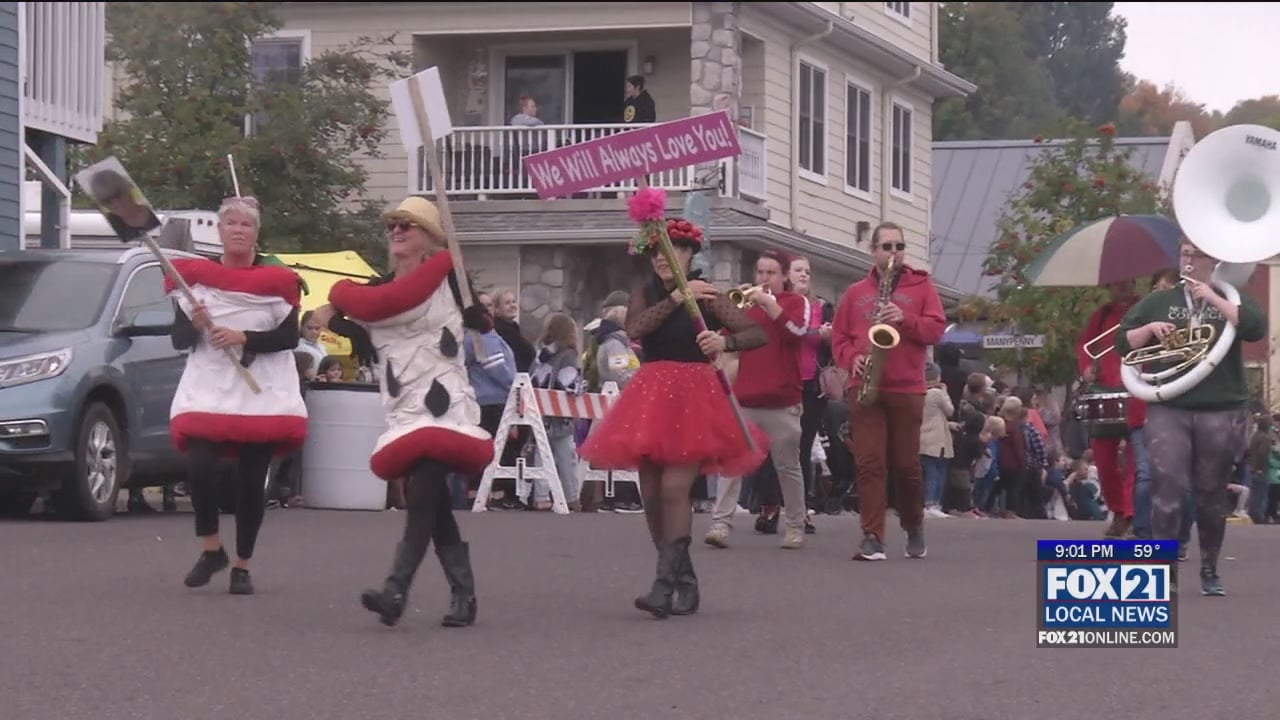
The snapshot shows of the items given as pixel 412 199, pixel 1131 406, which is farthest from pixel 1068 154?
pixel 412 199

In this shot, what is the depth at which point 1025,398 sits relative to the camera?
91.0 ft

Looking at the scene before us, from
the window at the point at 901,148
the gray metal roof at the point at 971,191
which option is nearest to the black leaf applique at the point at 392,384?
the window at the point at 901,148

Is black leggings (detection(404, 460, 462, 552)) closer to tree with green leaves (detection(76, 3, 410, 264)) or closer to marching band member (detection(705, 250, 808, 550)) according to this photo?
marching band member (detection(705, 250, 808, 550))

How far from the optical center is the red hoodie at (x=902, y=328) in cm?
1398

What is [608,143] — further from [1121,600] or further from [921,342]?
[1121,600]

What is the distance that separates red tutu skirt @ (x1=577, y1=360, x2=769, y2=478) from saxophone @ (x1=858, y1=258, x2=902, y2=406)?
2849mm

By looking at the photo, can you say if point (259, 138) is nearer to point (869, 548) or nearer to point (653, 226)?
point (869, 548)

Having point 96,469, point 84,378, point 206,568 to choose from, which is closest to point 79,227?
point 96,469

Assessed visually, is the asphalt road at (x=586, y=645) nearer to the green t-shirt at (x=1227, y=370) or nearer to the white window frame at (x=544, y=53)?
the green t-shirt at (x=1227, y=370)

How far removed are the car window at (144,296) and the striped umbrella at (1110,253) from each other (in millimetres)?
6022

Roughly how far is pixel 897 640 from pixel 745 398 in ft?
16.4

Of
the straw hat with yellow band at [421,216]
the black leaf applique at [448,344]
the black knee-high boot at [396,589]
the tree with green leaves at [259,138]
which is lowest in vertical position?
the black knee-high boot at [396,589]

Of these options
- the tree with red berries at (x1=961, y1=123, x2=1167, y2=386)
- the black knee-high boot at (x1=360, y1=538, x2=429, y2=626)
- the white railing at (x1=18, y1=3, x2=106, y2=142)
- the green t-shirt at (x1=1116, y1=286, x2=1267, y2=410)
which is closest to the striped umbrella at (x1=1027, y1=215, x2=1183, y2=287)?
the green t-shirt at (x1=1116, y1=286, x2=1267, y2=410)

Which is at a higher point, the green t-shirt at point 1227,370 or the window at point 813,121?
the window at point 813,121
